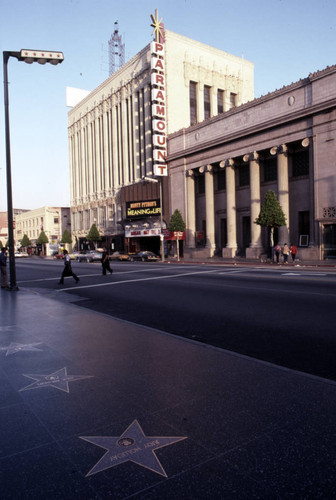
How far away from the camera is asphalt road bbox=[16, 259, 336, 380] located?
19.0 feet

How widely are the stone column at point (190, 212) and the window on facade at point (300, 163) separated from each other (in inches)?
522

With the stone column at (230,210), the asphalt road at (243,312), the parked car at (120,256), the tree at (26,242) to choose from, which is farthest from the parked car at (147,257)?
the tree at (26,242)

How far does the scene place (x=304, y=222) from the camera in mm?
32750

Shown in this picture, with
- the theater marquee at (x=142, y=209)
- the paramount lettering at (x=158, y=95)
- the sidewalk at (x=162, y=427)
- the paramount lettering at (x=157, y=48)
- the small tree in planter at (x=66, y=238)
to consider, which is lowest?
the sidewalk at (x=162, y=427)

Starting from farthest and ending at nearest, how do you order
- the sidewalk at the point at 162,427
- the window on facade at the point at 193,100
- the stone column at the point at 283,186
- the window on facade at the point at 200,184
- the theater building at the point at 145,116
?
the window on facade at the point at 193,100 → the theater building at the point at 145,116 → the window on facade at the point at 200,184 → the stone column at the point at 283,186 → the sidewalk at the point at 162,427

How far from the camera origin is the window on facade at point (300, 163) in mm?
32125

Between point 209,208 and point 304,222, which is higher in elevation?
point 209,208

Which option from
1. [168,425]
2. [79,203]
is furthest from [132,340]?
[79,203]

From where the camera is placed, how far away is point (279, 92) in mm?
31719

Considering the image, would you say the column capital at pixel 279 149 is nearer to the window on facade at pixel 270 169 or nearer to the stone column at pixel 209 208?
the window on facade at pixel 270 169

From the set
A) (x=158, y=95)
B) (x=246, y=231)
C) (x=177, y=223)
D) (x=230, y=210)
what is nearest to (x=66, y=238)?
(x=158, y=95)

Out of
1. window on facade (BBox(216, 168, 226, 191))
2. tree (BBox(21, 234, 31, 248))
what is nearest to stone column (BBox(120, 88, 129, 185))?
window on facade (BBox(216, 168, 226, 191))

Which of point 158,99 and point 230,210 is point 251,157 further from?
point 158,99

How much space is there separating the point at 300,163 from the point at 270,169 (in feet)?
11.3
